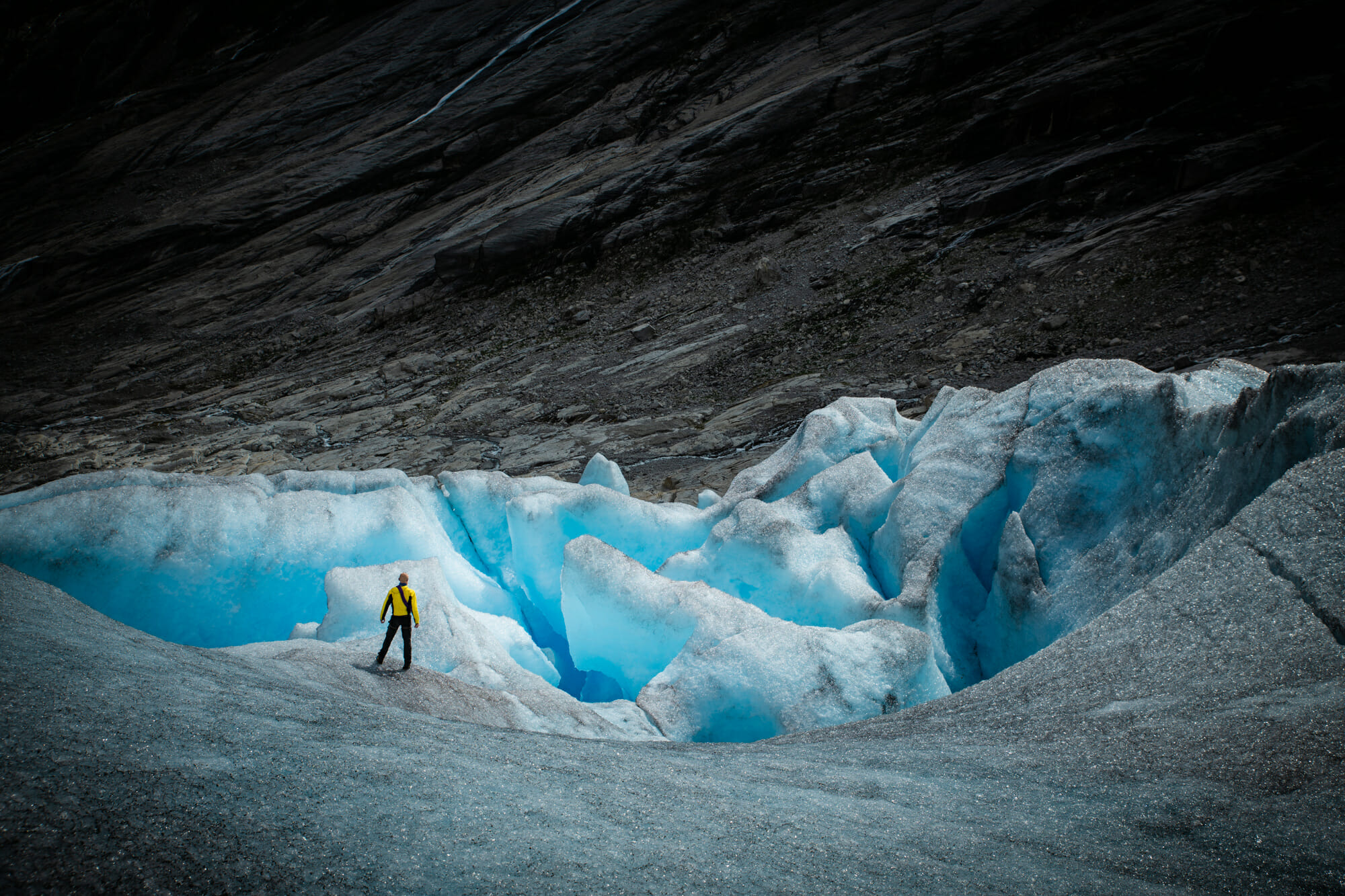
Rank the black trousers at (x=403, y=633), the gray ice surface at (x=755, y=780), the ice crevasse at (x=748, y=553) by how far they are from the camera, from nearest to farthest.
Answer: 1. the gray ice surface at (x=755, y=780)
2. the black trousers at (x=403, y=633)
3. the ice crevasse at (x=748, y=553)

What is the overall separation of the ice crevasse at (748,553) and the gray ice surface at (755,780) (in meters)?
1.32

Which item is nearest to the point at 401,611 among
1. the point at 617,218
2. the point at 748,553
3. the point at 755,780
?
the point at 755,780

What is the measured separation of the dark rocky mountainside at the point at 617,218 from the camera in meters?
16.7

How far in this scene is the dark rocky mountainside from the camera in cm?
1667

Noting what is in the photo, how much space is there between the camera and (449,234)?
28.0m

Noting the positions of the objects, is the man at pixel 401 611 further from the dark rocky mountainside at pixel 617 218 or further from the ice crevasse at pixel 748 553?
the dark rocky mountainside at pixel 617 218

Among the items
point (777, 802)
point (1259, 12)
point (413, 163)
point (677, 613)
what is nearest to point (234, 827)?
point (777, 802)

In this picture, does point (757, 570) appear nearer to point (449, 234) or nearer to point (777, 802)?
point (777, 802)

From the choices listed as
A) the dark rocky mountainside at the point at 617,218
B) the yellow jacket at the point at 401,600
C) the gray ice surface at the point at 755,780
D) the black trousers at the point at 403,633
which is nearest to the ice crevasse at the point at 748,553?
the black trousers at the point at 403,633

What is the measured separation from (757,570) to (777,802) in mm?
4690

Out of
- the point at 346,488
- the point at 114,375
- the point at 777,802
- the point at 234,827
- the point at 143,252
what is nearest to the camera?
the point at 234,827

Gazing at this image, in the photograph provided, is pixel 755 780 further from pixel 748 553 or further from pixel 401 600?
pixel 748 553

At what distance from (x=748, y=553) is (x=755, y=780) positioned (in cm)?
447

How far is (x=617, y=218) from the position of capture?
2605 centimetres
